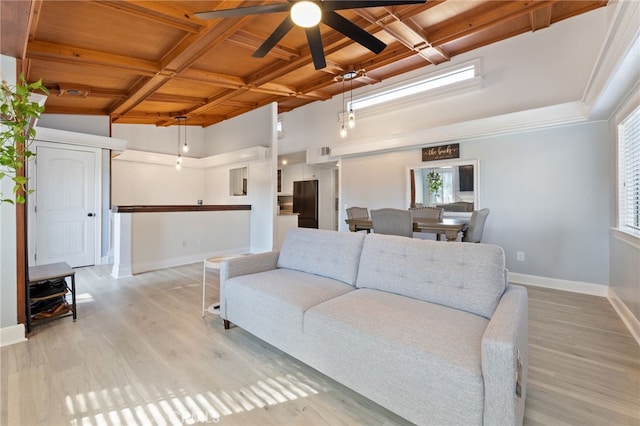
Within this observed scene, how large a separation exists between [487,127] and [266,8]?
347 cm

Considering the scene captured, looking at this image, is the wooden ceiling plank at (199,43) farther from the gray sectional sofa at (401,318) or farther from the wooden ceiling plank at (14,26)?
the gray sectional sofa at (401,318)

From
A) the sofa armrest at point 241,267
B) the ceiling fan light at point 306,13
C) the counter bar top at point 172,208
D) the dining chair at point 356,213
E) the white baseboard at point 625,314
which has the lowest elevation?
the white baseboard at point 625,314

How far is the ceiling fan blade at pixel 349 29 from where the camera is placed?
2.23 metres

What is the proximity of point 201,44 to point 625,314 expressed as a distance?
522 centimetres

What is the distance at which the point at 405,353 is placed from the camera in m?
1.39

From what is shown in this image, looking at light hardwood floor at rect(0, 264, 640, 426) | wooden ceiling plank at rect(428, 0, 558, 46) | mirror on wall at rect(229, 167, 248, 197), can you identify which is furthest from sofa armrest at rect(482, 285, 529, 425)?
mirror on wall at rect(229, 167, 248, 197)

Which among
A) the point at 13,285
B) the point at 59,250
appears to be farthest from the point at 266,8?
the point at 59,250

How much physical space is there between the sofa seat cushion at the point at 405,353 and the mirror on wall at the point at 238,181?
5.50 metres

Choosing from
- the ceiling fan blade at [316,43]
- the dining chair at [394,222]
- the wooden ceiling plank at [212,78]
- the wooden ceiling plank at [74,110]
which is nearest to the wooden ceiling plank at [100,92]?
the wooden ceiling plank at [74,110]

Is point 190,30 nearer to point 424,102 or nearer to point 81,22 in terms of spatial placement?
point 81,22

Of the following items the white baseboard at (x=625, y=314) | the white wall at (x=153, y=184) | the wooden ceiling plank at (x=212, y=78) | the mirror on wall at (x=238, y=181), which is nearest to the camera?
the white baseboard at (x=625, y=314)

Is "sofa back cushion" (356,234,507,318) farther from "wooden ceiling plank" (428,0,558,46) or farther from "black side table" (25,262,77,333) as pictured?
"wooden ceiling plank" (428,0,558,46)

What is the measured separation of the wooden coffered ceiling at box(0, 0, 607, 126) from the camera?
9.43 ft

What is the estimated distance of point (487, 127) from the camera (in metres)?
4.18
